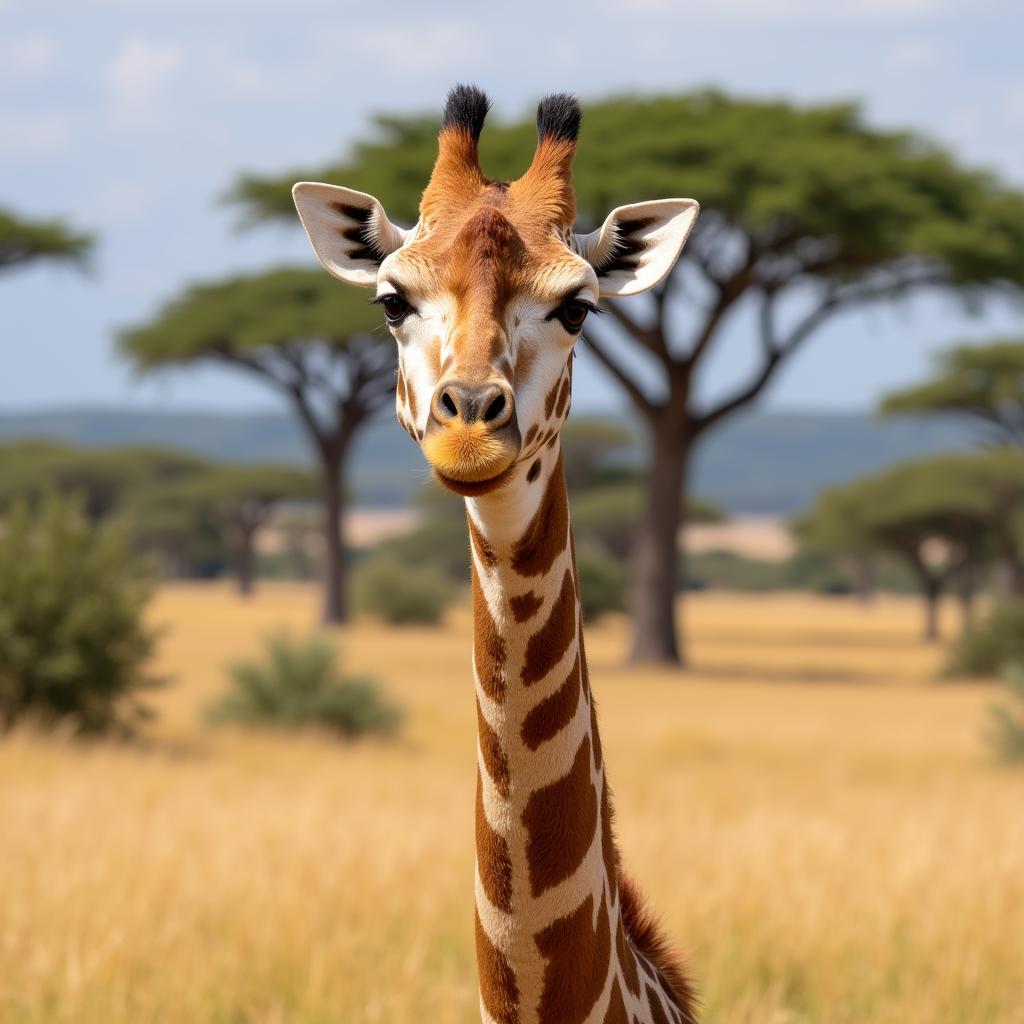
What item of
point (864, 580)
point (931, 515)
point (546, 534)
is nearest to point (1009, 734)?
point (546, 534)

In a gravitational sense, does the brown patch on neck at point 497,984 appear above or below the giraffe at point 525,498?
below

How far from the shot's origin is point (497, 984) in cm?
278

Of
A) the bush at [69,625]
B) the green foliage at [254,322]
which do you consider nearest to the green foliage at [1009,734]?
the bush at [69,625]

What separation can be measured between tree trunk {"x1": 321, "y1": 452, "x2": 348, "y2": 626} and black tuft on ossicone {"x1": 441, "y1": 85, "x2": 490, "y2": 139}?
128ft

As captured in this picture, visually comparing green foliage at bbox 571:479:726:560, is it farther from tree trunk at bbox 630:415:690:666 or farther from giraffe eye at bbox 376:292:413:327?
giraffe eye at bbox 376:292:413:327

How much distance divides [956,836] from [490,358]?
7.60 metres

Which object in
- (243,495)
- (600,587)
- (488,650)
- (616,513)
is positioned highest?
(243,495)

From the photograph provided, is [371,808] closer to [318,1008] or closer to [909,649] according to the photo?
[318,1008]

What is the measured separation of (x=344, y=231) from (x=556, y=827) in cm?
117

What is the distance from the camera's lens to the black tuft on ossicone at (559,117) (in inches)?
109

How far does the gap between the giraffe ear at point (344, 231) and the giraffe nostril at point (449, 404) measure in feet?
2.30

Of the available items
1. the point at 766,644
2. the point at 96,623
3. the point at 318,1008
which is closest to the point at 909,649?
the point at 766,644

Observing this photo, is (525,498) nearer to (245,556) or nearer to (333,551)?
(333,551)

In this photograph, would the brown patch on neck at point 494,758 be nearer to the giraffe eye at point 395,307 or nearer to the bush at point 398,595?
the giraffe eye at point 395,307
